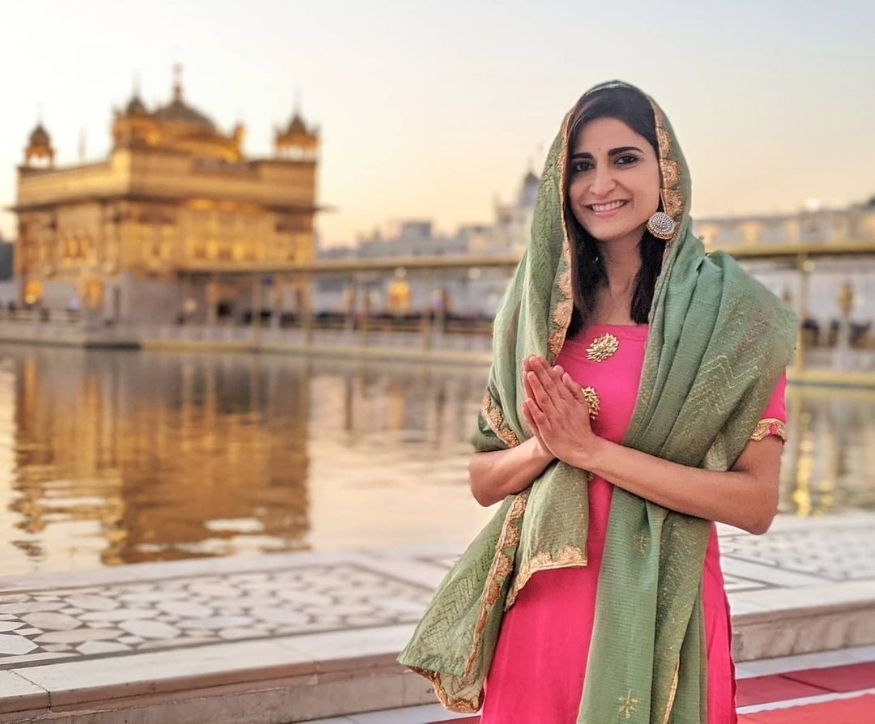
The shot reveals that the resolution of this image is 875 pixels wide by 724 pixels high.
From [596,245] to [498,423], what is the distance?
0.99ft

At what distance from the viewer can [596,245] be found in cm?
219

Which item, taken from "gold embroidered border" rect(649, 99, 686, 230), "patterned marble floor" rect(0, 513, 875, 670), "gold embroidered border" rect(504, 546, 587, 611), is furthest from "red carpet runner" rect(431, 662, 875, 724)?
"gold embroidered border" rect(649, 99, 686, 230)

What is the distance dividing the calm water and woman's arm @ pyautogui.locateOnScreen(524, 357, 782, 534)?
499 centimetres

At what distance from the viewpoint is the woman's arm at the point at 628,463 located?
6.44 feet

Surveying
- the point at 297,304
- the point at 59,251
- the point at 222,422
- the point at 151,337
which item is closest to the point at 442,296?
the point at 151,337

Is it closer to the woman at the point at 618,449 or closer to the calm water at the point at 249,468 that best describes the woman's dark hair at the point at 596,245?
the woman at the point at 618,449

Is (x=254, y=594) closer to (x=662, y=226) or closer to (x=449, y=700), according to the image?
(x=449, y=700)

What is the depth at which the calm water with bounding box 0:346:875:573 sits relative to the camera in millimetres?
7824

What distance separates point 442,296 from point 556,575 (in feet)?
127

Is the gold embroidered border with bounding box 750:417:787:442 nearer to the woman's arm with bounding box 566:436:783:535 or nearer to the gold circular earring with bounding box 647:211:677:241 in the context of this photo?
the woman's arm with bounding box 566:436:783:535

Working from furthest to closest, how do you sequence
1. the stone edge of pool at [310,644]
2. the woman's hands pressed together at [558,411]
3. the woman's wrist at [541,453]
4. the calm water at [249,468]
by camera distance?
1. the calm water at [249,468]
2. the stone edge of pool at [310,644]
3. the woman's wrist at [541,453]
4. the woman's hands pressed together at [558,411]

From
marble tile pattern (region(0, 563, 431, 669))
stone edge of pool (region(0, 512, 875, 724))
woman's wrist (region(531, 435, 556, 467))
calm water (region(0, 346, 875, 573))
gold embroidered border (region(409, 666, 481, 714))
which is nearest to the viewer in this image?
woman's wrist (region(531, 435, 556, 467))

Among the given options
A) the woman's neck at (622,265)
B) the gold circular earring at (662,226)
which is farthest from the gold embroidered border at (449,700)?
the gold circular earring at (662,226)

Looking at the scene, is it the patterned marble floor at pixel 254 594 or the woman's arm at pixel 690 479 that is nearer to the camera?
the woman's arm at pixel 690 479
